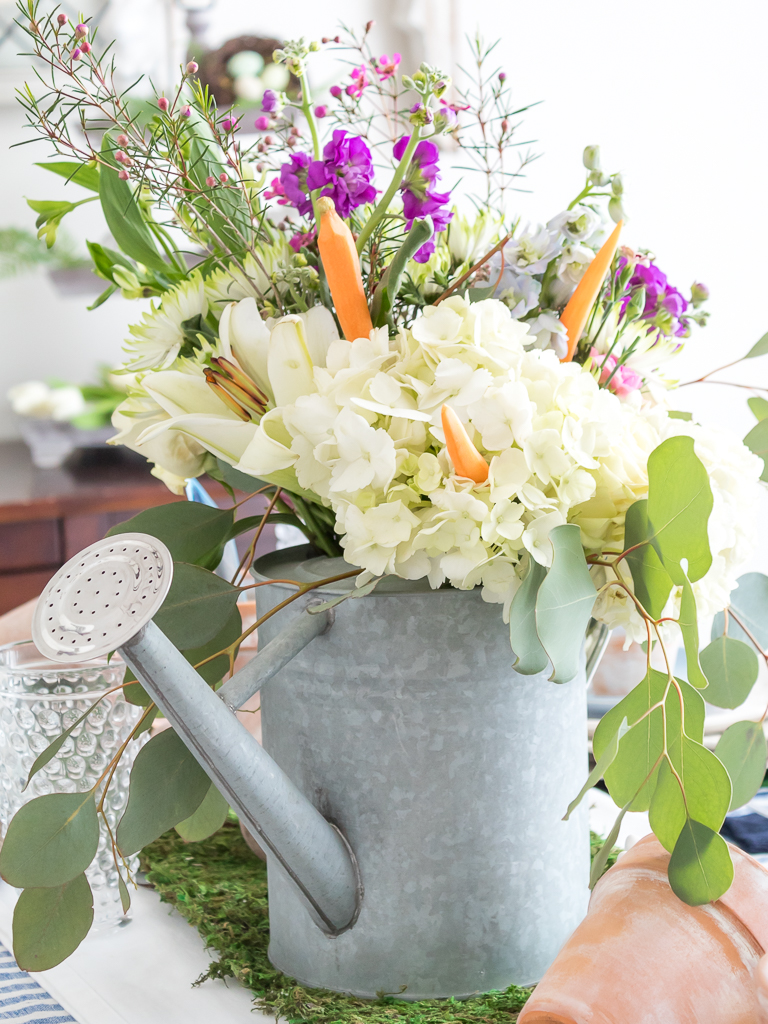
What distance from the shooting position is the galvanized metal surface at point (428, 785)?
0.39 m

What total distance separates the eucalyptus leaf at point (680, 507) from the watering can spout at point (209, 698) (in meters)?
0.14

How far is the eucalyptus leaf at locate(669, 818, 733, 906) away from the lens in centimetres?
32

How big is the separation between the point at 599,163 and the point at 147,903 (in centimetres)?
43

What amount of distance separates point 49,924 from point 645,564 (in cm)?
27

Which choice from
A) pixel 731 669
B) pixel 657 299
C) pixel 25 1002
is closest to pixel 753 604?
pixel 731 669

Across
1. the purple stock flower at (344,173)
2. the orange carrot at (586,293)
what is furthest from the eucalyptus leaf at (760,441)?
the purple stock flower at (344,173)

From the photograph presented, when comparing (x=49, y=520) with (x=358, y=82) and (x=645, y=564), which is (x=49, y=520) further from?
(x=645, y=564)

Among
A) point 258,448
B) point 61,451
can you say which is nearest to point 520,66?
point 61,451

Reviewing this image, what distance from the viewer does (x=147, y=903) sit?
0.51 metres

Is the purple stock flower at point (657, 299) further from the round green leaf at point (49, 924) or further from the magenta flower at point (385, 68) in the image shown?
the round green leaf at point (49, 924)

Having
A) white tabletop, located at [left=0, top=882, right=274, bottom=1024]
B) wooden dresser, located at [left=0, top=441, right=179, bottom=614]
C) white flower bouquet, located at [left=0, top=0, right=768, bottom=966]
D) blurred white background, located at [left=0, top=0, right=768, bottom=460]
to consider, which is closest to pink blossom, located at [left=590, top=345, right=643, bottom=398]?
white flower bouquet, located at [left=0, top=0, right=768, bottom=966]

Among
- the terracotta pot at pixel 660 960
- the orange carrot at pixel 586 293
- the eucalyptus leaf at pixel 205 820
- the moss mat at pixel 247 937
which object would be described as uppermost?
the orange carrot at pixel 586 293

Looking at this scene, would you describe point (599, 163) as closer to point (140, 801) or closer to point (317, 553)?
point (317, 553)

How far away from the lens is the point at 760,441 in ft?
1.51
